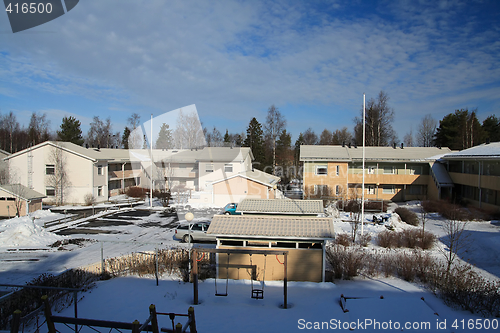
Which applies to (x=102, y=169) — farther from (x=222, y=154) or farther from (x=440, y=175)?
(x=440, y=175)

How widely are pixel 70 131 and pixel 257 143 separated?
3292 cm

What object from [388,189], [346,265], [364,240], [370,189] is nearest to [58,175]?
[364,240]

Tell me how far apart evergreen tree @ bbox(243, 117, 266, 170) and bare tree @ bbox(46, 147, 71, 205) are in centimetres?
2744

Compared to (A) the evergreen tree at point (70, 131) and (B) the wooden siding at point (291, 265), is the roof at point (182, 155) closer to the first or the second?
(A) the evergreen tree at point (70, 131)

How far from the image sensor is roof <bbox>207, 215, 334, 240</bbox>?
1114 centimetres

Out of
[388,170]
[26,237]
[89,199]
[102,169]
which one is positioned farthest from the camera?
[102,169]

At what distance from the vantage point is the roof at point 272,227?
36.6ft

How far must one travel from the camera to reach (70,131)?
165ft

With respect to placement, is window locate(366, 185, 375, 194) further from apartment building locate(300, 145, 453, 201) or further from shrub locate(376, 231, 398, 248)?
shrub locate(376, 231, 398, 248)

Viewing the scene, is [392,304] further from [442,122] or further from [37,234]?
[442,122]

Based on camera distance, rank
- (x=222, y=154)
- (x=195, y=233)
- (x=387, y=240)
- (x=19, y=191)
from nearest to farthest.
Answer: (x=387, y=240), (x=195, y=233), (x=19, y=191), (x=222, y=154)

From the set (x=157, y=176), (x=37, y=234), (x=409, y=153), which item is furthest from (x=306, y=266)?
(x=157, y=176)

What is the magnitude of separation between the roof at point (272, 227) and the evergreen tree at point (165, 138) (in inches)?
1918

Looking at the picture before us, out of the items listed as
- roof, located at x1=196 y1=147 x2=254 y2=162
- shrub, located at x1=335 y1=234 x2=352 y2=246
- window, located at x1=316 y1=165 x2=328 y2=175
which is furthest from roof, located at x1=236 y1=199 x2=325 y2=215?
roof, located at x1=196 y1=147 x2=254 y2=162
